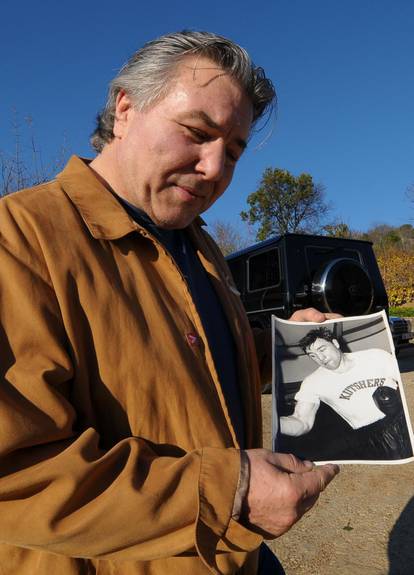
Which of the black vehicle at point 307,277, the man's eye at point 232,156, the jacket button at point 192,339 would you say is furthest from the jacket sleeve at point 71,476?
the black vehicle at point 307,277

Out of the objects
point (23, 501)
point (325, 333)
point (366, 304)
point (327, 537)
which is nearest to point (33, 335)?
point (23, 501)

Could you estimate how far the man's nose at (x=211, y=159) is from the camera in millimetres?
1191

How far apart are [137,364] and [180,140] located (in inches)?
21.7

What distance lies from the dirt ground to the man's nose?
2356mm

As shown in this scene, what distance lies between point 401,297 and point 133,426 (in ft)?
62.7

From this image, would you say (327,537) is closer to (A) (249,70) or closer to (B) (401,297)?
(A) (249,70)

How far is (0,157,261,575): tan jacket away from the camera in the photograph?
778 mm

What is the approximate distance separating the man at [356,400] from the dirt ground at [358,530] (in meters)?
1.84

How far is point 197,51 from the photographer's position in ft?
3.86

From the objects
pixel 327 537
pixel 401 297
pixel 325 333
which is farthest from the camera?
pixel 401 297

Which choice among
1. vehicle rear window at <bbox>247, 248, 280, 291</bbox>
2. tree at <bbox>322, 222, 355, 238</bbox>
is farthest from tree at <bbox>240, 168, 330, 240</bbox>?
vehicle rear window at <bbox>247, 248, 280, 291</bbox>

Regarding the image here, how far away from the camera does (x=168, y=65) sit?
1.17 metres

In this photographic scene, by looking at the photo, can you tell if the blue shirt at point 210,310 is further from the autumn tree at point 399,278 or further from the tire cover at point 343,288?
the autumn tree at point 399,278

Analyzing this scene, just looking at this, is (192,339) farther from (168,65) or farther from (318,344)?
(168,65)
